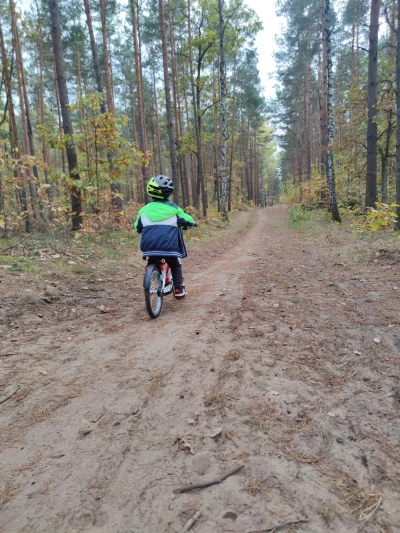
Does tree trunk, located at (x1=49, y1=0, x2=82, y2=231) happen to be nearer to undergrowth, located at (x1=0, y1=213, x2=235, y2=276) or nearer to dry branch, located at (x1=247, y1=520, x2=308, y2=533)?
undergrowth, located at (x1=0, y1=213, x2=235, y2=276)

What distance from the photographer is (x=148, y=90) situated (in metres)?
27.1

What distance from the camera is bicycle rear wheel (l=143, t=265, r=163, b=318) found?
4.09m

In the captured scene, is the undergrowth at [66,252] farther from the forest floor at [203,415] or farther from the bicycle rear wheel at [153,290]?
the bicycle rear wheel at [153,290]

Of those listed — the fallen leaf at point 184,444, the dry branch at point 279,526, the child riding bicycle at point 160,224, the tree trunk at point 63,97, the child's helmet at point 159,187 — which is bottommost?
the fallen leaf at point 184,444

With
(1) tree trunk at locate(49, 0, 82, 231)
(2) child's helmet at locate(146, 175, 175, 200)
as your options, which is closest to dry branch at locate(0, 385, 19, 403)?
(2) child's helmet at locate(146, 175, 175, 200)

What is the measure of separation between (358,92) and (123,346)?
14.4m

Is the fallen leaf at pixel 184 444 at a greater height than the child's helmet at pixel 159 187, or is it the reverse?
the child's helmet at pixel 159 187

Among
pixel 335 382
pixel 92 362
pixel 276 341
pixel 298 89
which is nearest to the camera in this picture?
pixel 335 382

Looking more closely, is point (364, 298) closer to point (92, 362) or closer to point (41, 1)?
point (92, 362)

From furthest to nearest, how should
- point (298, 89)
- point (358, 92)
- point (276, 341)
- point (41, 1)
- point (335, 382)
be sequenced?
point (298, 89) → point (41, 1) → point (358, 92) → point (276, 341) → point (335, 382)

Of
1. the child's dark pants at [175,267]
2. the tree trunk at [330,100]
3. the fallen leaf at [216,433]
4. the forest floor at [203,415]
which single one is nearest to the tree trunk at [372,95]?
the tree trunk at [330,100]

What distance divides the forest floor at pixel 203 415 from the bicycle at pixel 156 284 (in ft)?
0.60

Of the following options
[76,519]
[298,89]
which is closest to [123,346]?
[76,519]

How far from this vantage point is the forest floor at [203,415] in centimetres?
146
